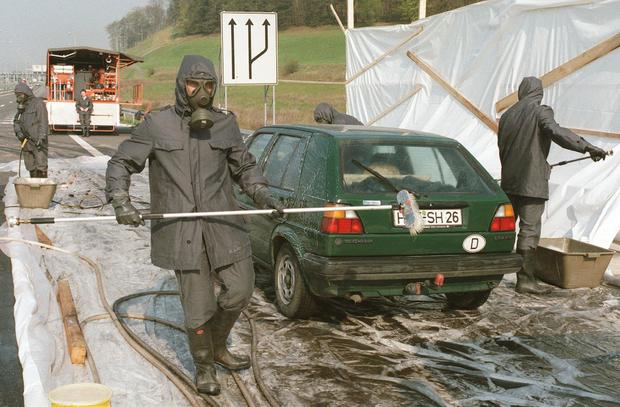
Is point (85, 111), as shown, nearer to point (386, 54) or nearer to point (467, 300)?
point (386, 54)

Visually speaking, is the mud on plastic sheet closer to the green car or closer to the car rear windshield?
the green car

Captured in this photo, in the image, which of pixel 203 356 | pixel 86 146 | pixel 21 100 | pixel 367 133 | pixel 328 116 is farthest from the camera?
pixel 86 146

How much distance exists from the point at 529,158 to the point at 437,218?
1899mm

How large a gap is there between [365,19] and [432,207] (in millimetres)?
74077

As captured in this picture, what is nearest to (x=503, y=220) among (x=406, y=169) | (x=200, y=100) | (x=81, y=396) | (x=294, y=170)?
(x=406, y=169)

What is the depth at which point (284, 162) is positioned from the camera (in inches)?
247

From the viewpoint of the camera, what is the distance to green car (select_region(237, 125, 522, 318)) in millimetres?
5293

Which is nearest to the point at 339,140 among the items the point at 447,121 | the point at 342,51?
the point at 447,121

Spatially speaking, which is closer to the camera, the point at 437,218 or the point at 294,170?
the point at 437,218

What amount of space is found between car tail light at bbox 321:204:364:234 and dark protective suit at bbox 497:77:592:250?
2.37 metres

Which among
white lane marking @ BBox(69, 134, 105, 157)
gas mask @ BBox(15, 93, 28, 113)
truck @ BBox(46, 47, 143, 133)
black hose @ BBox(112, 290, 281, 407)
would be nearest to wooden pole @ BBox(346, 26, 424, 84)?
gas mask @ BBox(15, 93, 28, 113)

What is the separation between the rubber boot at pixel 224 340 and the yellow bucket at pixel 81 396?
1192 mm

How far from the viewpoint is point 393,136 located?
5875 mm

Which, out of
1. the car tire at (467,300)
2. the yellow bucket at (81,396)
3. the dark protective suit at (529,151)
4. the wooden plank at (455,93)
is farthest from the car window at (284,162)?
the wooden plank at (455,93)
